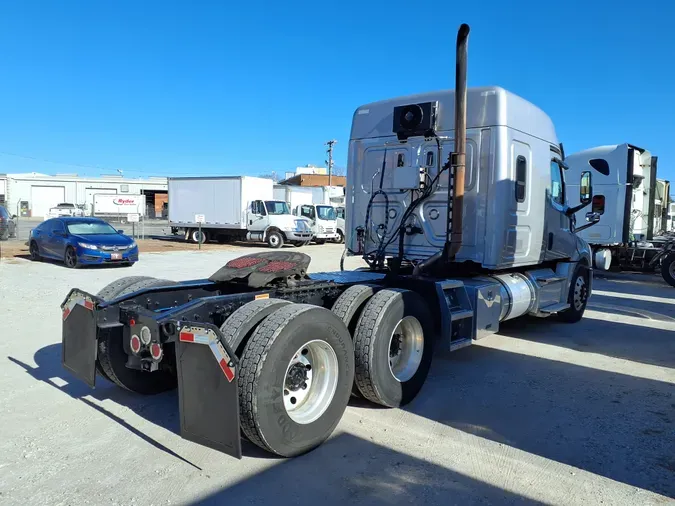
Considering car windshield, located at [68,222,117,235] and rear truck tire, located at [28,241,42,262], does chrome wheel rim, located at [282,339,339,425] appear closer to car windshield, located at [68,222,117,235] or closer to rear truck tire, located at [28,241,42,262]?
car windshield, located at [68,222,117,235]

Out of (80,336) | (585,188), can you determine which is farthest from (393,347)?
(585,188)

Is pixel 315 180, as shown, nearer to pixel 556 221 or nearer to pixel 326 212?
pixel 326 212

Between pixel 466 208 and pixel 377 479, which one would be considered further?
pixel 466 208

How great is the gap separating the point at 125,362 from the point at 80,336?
48 centimetres

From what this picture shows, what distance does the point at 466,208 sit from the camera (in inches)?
253

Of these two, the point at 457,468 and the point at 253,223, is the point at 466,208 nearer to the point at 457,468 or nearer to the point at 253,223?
the point at 457,468

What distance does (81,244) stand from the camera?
14.4m

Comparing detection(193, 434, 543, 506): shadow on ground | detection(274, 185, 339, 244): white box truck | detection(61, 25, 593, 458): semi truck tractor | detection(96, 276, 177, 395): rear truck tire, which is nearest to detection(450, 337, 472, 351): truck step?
detection(61, 25, 593, 458): semi truck tractor

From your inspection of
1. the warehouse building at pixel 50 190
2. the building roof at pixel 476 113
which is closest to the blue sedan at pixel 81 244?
the building roof at pixel 476 113

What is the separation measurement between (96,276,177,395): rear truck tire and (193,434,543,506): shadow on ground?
133cm

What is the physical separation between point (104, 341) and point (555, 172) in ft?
21.4

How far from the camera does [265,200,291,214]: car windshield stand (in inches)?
1028

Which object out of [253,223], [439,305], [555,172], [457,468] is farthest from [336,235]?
[457,468]

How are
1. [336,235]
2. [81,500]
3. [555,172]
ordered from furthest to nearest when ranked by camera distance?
[336,235] → [555,172] → [81,500]
